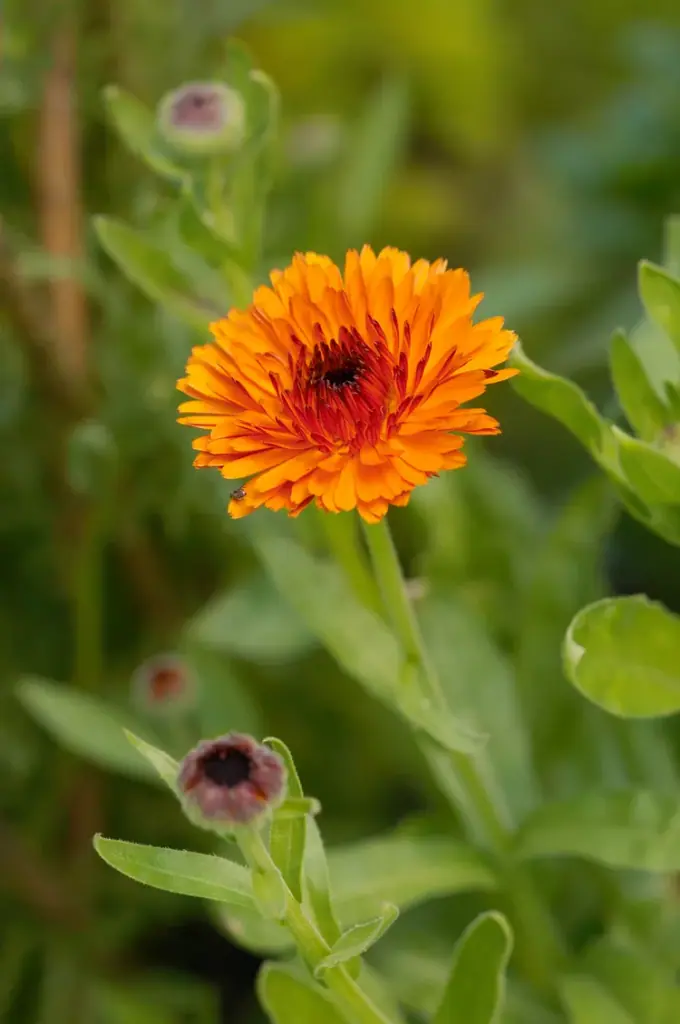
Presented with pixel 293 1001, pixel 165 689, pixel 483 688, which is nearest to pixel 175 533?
pixel 165 689

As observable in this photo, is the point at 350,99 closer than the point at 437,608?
No

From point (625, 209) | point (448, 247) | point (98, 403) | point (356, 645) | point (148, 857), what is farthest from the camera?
point (448, 247)

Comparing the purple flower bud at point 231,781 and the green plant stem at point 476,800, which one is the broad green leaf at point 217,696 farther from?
the purple flower bud at point 231,781

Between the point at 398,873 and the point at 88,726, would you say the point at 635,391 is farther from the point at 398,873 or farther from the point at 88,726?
the point at 88,726

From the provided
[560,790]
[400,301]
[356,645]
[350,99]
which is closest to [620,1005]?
[560,790]

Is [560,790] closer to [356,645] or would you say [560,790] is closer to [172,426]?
[356,645]

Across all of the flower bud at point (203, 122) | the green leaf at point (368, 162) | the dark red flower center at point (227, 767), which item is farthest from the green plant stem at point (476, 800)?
the green leaf at point (368, 162)

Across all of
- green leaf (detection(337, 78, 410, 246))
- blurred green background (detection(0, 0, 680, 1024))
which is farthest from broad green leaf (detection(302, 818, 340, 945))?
green leaf (detection(337, 78, 410, 246))
